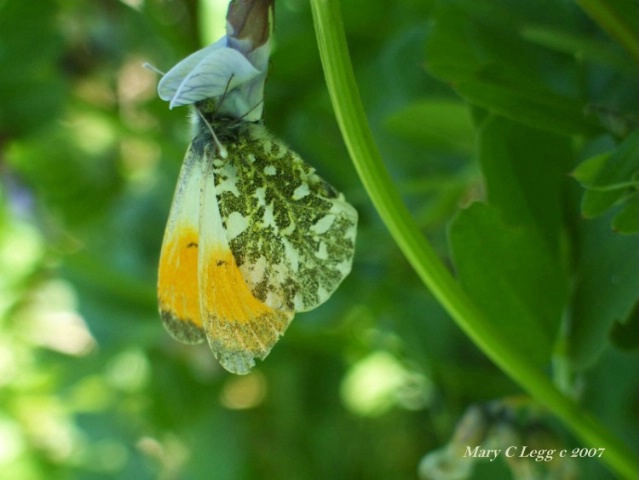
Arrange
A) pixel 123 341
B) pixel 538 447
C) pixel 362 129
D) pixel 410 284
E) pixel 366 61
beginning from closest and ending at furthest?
pixel 362 129, pixel 538 447, pixel 366 61, pixel 410 284, pixel 123 341

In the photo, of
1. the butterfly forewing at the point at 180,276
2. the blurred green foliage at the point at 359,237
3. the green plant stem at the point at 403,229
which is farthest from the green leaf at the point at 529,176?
the butterfly forewing at the point at 180,276

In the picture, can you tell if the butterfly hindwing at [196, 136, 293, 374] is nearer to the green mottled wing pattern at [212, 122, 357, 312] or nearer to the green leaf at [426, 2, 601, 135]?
the green mottled wing pattern at [212, 122, 357, 312]

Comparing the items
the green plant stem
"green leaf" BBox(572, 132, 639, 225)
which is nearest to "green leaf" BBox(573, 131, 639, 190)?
"green leaf" BBox(572, 132, 639, 225)

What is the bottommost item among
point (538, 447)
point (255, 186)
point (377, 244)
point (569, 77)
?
point (538, 447)

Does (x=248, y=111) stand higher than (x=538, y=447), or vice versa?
(x=248, y=111)

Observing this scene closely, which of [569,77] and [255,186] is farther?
[569,77]

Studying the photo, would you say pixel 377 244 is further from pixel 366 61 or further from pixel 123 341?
pixel 123 341

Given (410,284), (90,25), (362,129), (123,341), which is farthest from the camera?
(90,25)

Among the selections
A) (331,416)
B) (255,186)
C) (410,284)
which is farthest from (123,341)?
(255,186)

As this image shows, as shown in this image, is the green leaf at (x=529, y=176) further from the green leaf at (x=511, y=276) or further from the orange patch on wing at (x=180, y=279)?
the orange patch on wing at (x=180, y=279)
